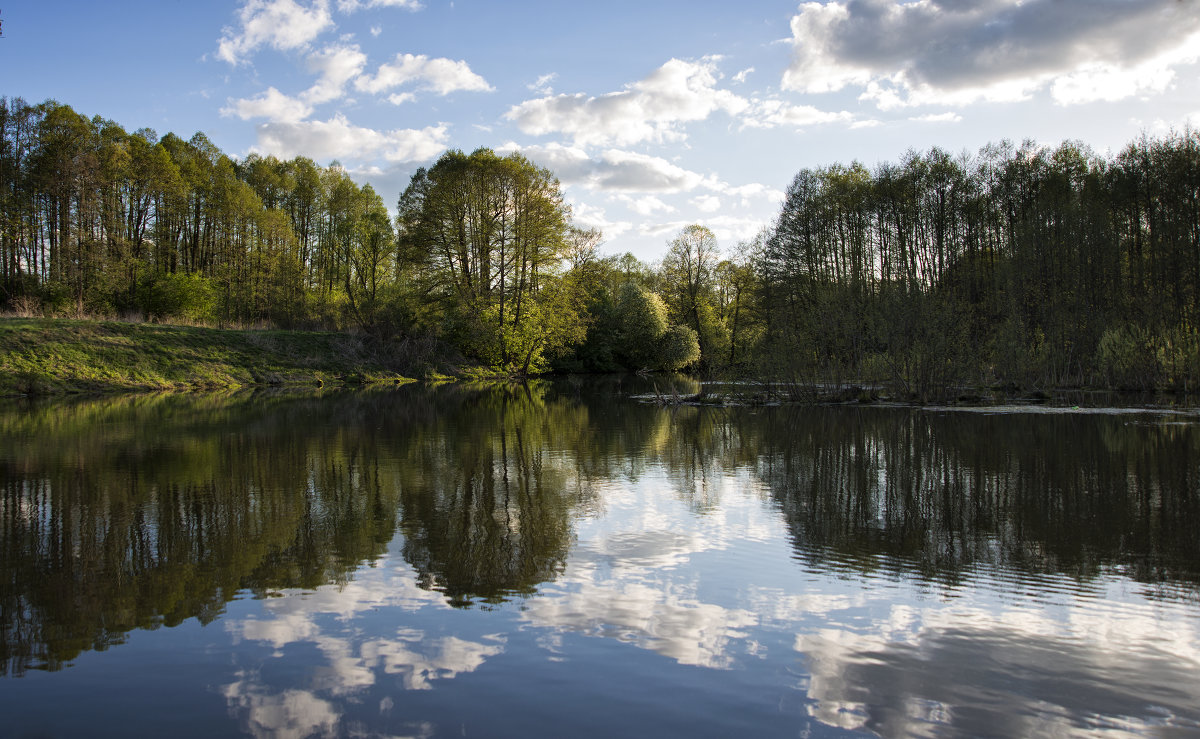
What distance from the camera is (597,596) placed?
600 cm

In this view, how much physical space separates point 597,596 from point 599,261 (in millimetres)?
54796

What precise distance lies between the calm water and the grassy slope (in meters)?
21.2

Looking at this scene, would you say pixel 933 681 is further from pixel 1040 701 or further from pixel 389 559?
pixel 389 559

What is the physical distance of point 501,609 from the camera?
223 inches

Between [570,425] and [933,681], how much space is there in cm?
1648

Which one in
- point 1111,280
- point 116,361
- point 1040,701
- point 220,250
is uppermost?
point 220,250

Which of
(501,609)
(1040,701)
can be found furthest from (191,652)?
(1040,701)

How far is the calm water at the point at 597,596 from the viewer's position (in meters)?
4.06

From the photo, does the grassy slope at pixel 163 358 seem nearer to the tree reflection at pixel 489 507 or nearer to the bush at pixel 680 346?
the tree reflection at pixel 489 507

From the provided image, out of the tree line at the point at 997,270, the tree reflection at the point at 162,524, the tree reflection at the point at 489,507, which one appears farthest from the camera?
the tree line at the point at 997,270

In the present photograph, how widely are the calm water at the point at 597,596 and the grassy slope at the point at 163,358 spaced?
69.7 feet

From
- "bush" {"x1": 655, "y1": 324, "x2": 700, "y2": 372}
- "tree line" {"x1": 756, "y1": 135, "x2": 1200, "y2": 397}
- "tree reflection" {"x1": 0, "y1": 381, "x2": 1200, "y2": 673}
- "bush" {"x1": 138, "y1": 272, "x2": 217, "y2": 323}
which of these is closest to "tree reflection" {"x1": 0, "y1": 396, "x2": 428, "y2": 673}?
"tree reflection" {"x1": 0, "y1": 381, "x2": 1200, "y2": 673}

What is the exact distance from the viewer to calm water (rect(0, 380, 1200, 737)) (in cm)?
406

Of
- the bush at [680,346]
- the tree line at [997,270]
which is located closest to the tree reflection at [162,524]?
the tree line at [997,270]
